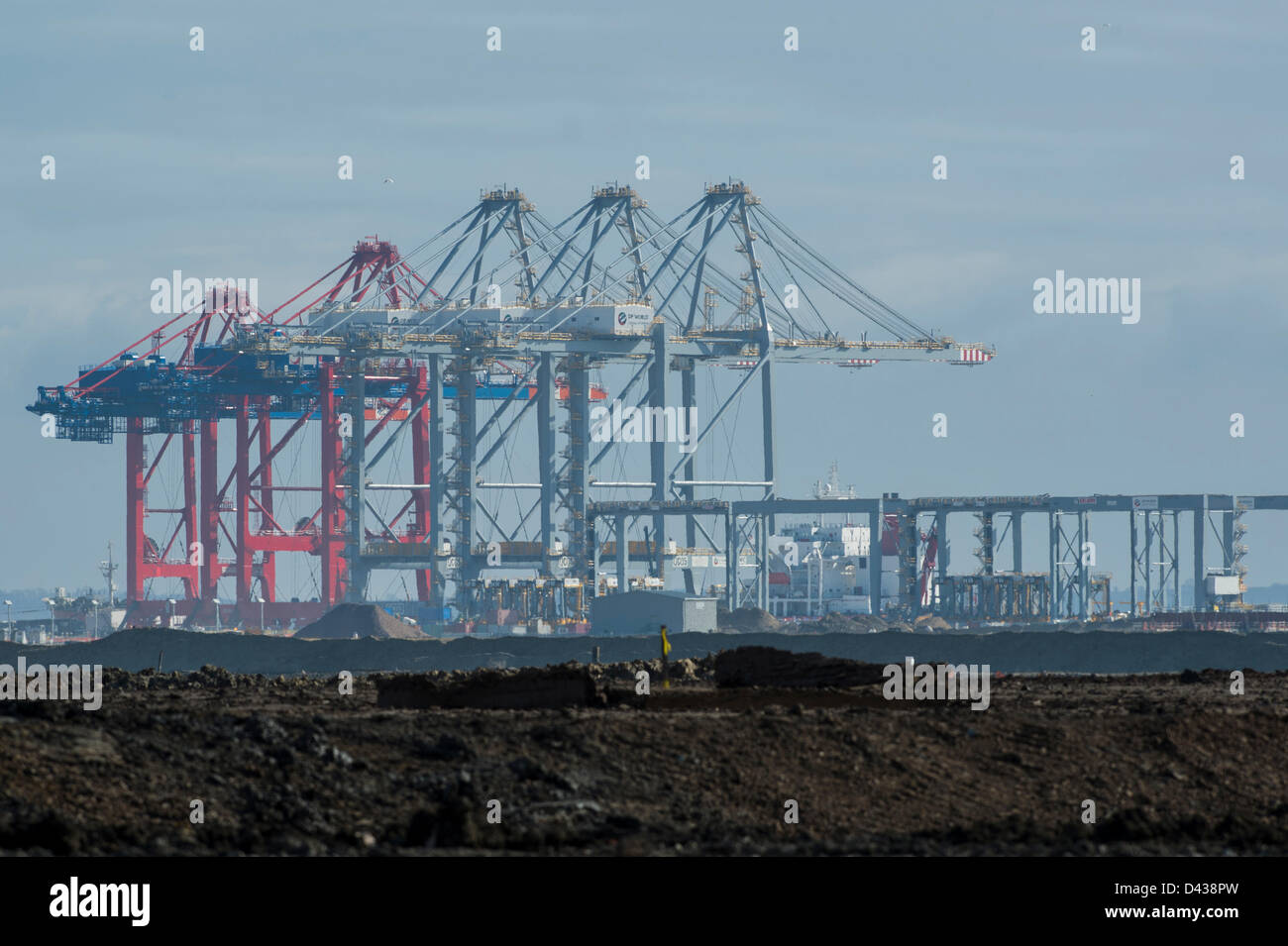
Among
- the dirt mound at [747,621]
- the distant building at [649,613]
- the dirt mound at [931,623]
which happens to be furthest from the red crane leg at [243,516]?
the dirt mound at [931,623]

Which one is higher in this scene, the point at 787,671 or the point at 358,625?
the point at 787,671

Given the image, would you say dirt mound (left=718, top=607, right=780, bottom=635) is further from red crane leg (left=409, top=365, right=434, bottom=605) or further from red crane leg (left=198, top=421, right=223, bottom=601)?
red crane leg (left=198, top=421, right=223, bottom=601)

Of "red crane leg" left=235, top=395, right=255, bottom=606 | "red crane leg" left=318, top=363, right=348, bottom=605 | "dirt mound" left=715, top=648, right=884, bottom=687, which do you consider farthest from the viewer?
"red crane leg" left=235, top=395, right=255, bottom=606

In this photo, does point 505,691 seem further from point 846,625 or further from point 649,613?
point 846,625

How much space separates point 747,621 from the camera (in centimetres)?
10281

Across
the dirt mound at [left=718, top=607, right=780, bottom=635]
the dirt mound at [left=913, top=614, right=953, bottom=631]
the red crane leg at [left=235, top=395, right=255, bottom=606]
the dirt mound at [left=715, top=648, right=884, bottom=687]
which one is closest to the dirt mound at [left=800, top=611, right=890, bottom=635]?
the dirt mound at [left=718, top=607, right=780, bottom=635]

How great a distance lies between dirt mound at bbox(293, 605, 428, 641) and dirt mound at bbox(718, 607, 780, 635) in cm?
1586

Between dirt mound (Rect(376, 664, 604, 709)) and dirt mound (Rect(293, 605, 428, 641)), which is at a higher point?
dirt mound (Rect(376, 664, 604, 709))

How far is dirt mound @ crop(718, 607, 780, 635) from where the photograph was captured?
10144 centimetres

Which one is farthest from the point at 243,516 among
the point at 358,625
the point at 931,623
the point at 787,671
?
the point at 787,671

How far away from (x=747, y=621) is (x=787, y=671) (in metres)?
67.8

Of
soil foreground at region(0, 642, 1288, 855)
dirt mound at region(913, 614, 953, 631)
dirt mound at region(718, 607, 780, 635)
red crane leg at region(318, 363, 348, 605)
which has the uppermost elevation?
red crane leg at region(318, 363, 348, 605)
